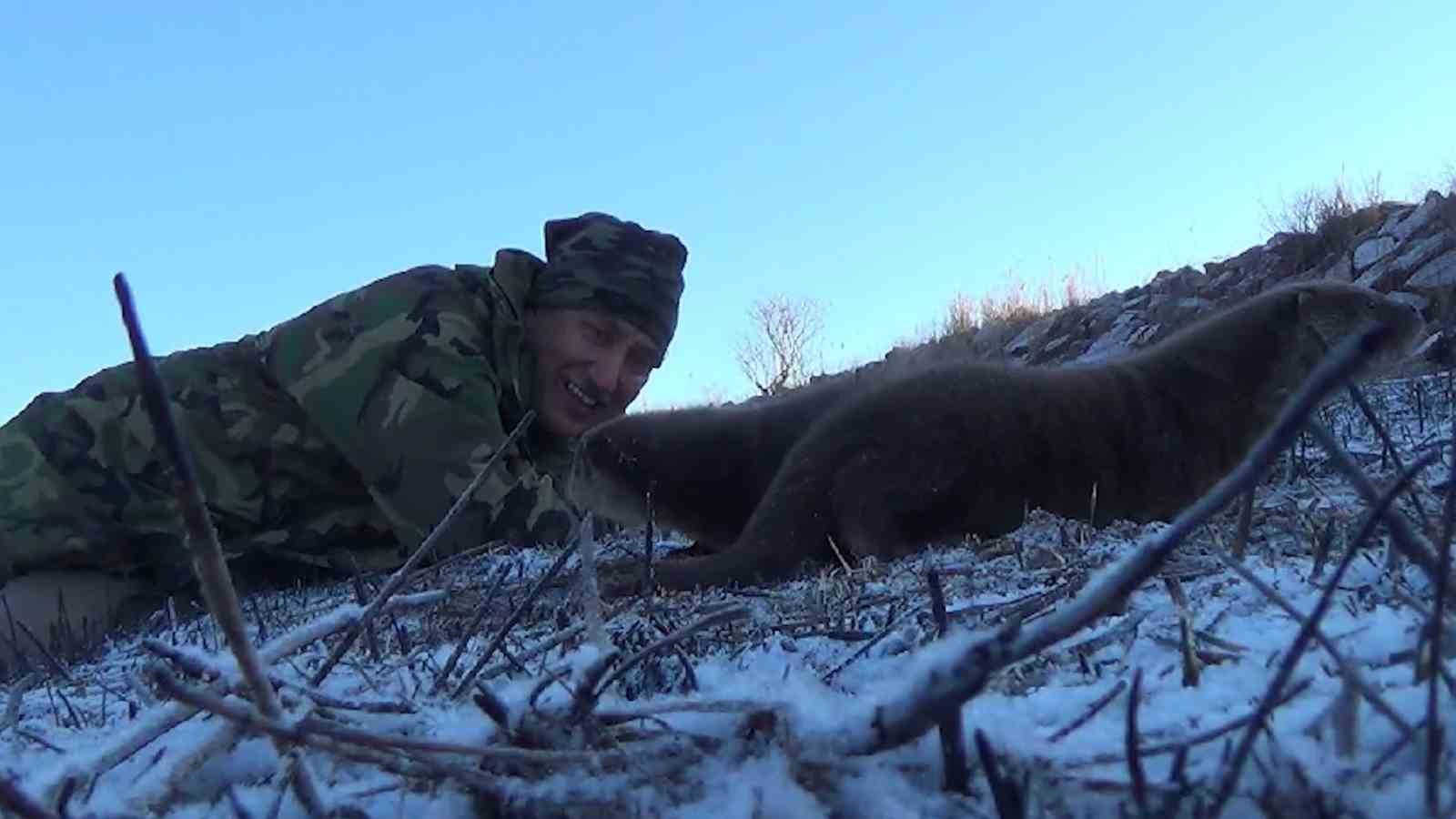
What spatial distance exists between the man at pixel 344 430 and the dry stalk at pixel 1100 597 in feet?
15.4

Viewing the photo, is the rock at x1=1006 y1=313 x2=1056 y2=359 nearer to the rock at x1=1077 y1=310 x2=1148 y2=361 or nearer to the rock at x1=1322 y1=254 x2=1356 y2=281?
the rock at x1=1077 y1=310 x2=1148 y2=361

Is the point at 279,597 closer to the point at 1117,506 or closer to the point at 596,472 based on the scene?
the point at 596,472

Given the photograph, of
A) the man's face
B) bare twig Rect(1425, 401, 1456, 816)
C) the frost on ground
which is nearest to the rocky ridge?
the man's face

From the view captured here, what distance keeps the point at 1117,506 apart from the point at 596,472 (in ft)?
5.99

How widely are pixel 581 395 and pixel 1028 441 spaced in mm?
2719

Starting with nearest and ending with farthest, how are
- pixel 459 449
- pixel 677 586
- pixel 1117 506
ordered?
pixel 677 586 < pixel 1117 506 < pixel 459 449

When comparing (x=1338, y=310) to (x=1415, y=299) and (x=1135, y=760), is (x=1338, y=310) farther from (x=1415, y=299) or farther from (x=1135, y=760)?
(x=1415, y=299)

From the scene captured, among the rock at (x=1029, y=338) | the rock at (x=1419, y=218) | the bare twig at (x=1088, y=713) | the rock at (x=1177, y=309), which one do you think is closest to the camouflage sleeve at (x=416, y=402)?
the bare twig at (x=1088, y=713)

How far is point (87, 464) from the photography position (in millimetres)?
5895

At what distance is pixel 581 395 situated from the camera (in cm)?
646

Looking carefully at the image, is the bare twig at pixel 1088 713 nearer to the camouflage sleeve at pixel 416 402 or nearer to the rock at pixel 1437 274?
the camouflage sleeve at pixel 416 402

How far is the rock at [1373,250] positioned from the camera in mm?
11391

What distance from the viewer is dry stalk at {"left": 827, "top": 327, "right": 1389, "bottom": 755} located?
A: 2.43 feet

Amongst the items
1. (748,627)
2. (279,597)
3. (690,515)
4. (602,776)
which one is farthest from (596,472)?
(602,776)
